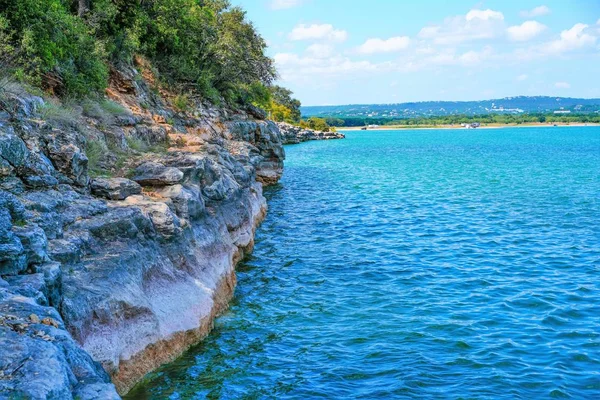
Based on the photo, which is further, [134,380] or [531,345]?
[531,345]

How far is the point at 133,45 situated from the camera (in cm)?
3122

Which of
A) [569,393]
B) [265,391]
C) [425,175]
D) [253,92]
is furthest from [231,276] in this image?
[425,175]

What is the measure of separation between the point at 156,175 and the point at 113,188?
2.47 meters

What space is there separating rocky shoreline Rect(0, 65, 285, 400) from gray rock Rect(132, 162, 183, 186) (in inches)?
1.3

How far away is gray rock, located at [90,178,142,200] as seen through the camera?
49.5 feet

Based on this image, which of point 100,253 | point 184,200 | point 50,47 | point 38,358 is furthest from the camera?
point 50,47

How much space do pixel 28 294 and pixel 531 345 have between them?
11669mm

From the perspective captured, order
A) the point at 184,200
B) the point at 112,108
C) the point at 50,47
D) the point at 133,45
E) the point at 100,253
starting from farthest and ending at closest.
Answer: the point at 133,45 → the point at 112,108 → the point at 50,47 → the point at 184,200 → the point at 100,253

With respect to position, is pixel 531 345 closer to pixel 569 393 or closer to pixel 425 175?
pixel 569 393

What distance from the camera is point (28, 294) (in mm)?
8758

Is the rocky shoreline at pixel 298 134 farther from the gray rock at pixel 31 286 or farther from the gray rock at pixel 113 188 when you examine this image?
the gray rock at pixel 31 286

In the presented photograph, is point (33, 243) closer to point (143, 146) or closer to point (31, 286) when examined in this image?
point (31, 286)

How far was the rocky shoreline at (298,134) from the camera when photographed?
4739 inches

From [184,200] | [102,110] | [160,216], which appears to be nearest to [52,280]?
[160,216]
